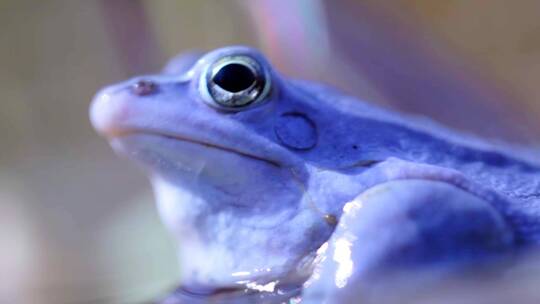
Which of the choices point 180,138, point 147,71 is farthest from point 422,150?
point 147,71

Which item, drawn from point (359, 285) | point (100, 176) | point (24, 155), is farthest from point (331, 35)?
point (359, 285)

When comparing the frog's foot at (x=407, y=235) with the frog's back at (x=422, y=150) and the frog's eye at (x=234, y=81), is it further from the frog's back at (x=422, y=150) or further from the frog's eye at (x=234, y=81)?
the frog's eye at (x=234, y=81)

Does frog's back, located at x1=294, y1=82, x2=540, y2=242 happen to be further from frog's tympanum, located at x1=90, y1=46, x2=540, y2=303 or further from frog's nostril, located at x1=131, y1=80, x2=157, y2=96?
frog's nostril, located at x1=131, y1=80, x2=157, y2=96

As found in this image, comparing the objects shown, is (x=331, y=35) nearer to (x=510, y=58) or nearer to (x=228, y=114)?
(x=510, y=58)

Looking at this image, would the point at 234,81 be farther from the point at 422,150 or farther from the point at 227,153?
the point at 422,150

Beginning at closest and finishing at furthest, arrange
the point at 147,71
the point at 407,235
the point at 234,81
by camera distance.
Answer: the point at 407,235
the point at 234,81
the point at 147,71

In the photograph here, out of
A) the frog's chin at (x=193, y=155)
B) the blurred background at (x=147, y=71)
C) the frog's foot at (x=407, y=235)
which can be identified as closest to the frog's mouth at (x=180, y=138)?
the frog's chin at (x=193, y=155)

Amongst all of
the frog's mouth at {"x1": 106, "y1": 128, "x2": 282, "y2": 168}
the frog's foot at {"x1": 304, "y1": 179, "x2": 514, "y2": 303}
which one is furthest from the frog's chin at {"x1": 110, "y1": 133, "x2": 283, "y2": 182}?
the frog's foot at {"x1": 304, "y1": 179, "x2": 514, "y2": 303}
